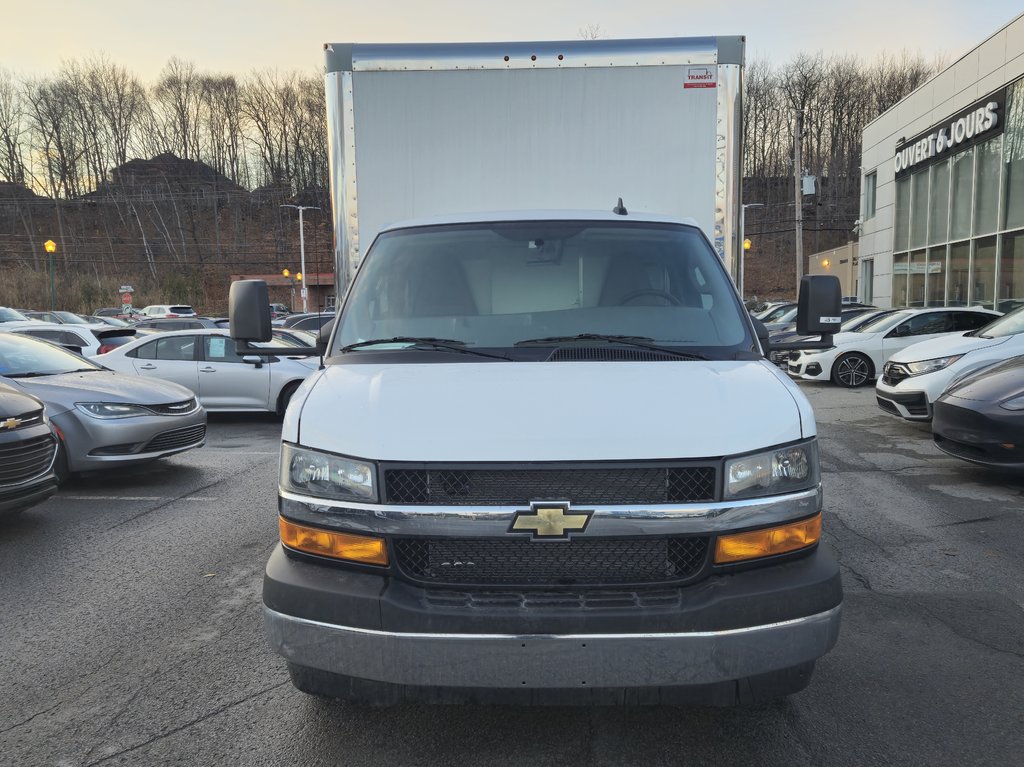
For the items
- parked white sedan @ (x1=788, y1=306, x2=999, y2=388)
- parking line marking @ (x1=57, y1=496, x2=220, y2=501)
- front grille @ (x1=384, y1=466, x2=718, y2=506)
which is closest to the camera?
front grille @ (x1=384, y1=466, x2=718, y2=506)

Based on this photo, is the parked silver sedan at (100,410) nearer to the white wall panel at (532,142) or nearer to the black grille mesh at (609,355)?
the white wall panel at (532,142)

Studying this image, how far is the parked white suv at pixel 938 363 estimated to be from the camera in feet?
30.2

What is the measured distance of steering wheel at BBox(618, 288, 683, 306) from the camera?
365cm

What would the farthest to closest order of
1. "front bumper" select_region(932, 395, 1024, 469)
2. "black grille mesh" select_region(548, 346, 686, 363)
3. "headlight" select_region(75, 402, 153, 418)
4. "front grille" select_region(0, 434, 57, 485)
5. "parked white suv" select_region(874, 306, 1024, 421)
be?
1. "parked white suv" select_region(874, 306, 1024, 421)
2. "headlight" select_region(75, 402, 153, 418)
3. "front bumper" select_region(932, 395, 1024, 469)
4. "front grille" select_region(0, 434, 57, 485)
5. "black grille mesh" select_region(548, 346, 686, 363)

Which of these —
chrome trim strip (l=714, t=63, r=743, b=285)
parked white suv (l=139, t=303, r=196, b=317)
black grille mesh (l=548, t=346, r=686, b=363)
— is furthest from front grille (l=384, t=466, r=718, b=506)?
parked white suv (l=139, t=303, r=196, b=317)

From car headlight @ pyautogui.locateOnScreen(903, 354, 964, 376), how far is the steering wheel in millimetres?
7200

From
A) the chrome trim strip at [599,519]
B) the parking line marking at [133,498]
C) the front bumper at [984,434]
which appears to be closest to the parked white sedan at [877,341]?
the front bumper at [984,434]

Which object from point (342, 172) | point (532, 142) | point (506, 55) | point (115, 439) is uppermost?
point (506, 55)

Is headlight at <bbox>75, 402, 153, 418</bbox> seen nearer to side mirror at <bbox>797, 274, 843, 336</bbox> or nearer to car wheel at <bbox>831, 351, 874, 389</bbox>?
side mirror at <bbox>797, 274, 843, 336</bbox>

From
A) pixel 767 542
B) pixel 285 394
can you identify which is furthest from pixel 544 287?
pixel 285 394

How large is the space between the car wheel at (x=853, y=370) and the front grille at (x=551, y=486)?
44.7 feet

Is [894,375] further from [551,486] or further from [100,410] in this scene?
[100,410]

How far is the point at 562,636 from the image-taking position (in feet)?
7.83

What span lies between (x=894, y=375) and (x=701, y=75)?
6.53 m
